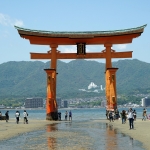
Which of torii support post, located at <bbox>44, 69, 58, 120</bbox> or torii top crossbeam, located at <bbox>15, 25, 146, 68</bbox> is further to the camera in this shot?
torii support post, located at <bbox>44, 69, 58, 120</bbox>

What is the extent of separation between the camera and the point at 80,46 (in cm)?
3662

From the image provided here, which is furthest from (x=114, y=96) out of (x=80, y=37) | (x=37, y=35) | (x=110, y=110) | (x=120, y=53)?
(x=37, y=35)

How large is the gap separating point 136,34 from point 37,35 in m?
10.8

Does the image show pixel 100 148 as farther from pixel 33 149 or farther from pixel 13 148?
pixel 13 148

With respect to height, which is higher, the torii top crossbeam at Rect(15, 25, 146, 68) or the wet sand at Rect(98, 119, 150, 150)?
the torii top crossbeam at Rect(15, 25, 146, 68)

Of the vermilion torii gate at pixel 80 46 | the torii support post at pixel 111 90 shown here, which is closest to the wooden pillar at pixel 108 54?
the vermilion torii gate at pixel 80 46

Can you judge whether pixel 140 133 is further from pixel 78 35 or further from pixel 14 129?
pixel 78 35

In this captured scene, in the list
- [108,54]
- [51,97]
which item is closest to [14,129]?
[51,97]

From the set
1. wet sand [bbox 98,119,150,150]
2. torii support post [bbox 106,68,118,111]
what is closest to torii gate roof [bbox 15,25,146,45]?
torii support post [bbox 106,68,118,111]

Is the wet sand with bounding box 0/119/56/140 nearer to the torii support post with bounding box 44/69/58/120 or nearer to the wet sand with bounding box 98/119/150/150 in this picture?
the wet sand with bounding box 98/119/150/150

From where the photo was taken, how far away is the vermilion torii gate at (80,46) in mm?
34812

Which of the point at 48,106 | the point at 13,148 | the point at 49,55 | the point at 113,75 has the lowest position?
the point at 13,148

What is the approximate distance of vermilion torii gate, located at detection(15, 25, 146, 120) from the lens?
34812 millimetres

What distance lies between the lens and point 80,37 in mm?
35188
